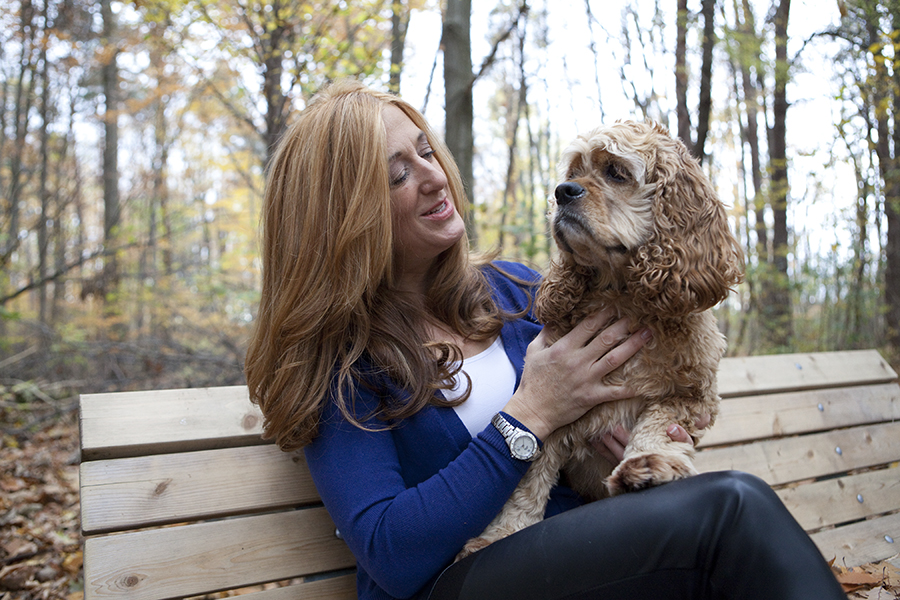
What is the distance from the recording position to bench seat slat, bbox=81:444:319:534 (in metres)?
1.86

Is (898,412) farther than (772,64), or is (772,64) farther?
(772,64)

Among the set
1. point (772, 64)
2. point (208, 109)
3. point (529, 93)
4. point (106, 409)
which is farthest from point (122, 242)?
point (772, 64)

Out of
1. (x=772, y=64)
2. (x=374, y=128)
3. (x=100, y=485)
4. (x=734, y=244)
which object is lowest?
(x=100, y=485)

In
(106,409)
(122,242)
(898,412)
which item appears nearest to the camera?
(106,409)

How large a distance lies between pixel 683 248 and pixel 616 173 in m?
0.32

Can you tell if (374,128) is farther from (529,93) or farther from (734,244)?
(529,93)

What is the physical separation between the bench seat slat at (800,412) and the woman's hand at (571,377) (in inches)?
44.3

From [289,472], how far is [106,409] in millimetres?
634

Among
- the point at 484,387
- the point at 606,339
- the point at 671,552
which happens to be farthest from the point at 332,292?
the point at 671,552

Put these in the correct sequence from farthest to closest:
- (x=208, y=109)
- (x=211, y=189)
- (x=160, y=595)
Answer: (x=211, y=189) → (x=208, y=109) → (x=160, y=595)

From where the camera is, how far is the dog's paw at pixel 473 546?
1763 millimetres

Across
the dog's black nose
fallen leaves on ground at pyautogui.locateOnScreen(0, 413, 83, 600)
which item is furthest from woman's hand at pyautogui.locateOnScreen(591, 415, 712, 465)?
fallen leaves on ground at pyautogui.locateOnScreen(0, 413, 83, 600)

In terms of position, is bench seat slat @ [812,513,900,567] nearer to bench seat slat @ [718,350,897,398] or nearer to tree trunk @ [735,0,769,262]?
bench seat slat @ [718,350,897,398]

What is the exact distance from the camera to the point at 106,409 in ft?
6.54
